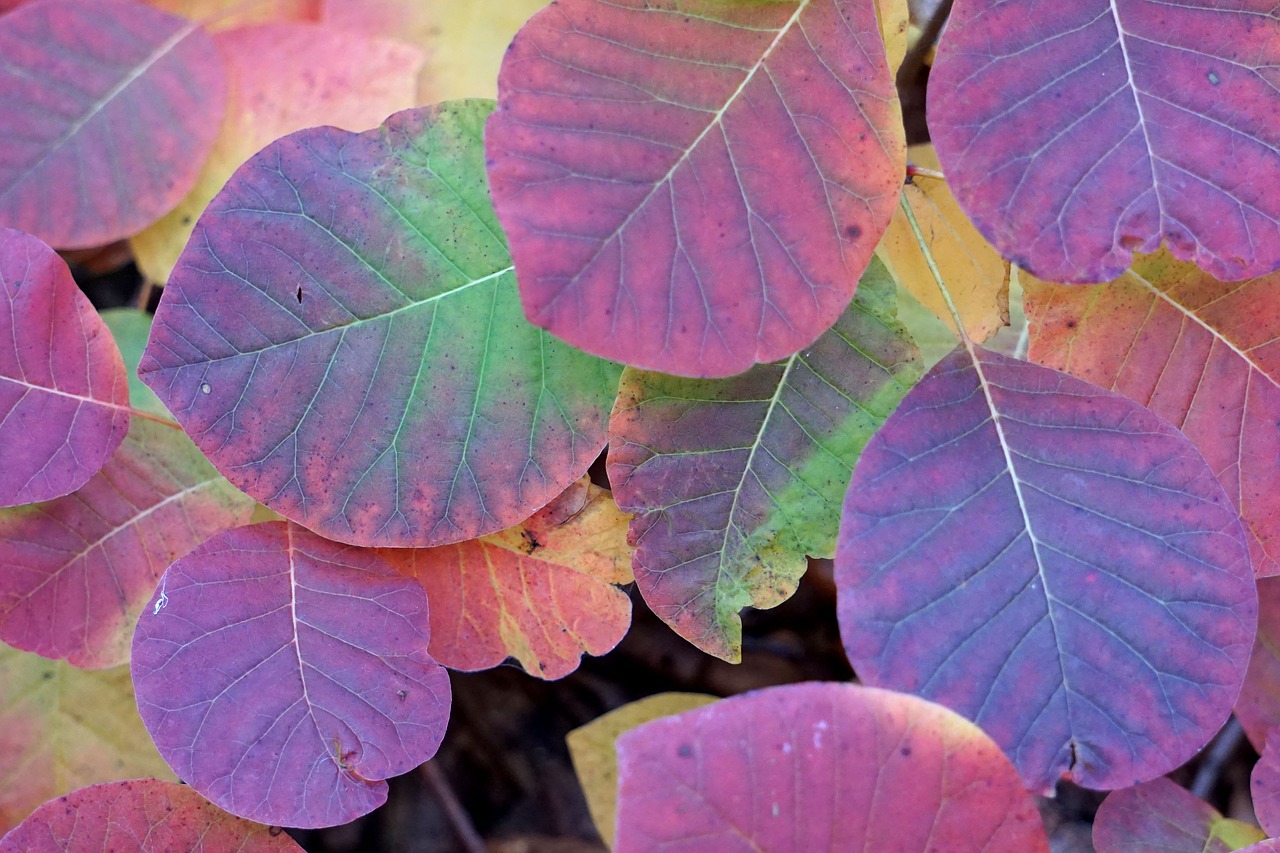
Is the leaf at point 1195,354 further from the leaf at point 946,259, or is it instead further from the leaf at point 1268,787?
the leaf at point 1268,787

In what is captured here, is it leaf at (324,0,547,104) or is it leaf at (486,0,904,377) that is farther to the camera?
leaf at (324,0,547,104)

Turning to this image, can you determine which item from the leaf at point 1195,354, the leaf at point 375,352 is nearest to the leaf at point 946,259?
the leaf at point 1195,354

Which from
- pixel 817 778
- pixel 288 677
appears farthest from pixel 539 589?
pixel 817 778

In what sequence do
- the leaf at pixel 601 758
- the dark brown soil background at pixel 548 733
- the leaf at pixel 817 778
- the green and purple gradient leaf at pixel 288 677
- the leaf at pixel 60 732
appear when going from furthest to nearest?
the dark brown soil background at pixel 548 733, the leaf at pixel 601 758, the leaf at pixel 60 732, the green and purple gradient leaf at pixel 288 677, the leaf at pixel 817 778

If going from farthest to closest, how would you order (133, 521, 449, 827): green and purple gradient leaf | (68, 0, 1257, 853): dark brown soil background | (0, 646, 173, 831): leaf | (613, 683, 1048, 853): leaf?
(68, 0, 1257, 853): dark brown soil background, (0, 646, 173, 831): leaf, (133, 521, 449, 827): green and purple gradient leaf, (613, 683, 1048, 853): leaf

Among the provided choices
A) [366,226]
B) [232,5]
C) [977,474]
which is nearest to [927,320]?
[977,474]

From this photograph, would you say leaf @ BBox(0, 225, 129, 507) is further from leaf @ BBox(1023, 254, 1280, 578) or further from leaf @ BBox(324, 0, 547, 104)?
leaf @ BBox(1023, 254, 1280, 578)

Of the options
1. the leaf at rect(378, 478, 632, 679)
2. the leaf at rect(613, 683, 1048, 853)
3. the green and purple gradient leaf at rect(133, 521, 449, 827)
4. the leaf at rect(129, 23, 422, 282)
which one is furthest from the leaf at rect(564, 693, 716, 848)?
the leaf at rect(129, 23, 422, 282)

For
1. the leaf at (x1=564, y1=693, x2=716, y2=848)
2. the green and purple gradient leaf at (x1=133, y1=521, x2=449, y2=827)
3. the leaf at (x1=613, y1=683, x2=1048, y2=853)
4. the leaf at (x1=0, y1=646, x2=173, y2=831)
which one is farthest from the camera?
the leaf at (x1=564, y1=693, x2=716, y2=848)
